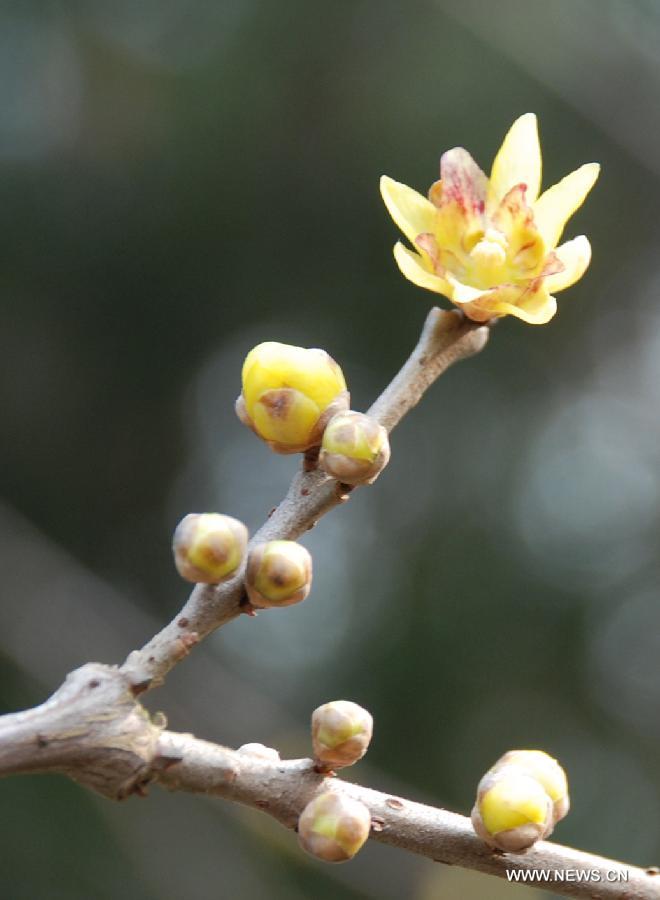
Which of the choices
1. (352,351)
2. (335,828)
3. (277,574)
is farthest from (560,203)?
(352,351)

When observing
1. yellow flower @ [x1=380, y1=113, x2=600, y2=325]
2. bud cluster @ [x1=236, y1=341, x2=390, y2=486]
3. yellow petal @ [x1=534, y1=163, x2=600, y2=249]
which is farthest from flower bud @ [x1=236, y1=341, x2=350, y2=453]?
yellow petal @ [x1=534, y1=163, x2=600, y2=249]

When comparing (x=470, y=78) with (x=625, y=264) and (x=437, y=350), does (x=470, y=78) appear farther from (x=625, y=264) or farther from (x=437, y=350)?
(x=437, y=350)

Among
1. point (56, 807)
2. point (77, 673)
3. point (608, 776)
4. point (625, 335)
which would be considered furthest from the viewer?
point (625, 335)

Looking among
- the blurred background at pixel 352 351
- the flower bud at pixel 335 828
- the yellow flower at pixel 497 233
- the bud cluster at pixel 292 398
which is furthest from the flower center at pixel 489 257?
the blurred background at pixel 352 351

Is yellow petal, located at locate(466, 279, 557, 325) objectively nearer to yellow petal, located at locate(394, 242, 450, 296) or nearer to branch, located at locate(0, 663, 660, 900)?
yellow petal, located at locate(394, 242, 450, 296)

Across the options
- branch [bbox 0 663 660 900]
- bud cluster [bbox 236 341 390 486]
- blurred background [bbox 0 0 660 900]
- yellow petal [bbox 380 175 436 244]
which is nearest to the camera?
branch [bbox 0 663 660 900]

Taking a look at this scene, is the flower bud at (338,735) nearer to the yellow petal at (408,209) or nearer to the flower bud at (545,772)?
the flower bud at (545,772)

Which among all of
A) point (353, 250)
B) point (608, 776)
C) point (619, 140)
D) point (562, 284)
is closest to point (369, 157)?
point (353, 250)
